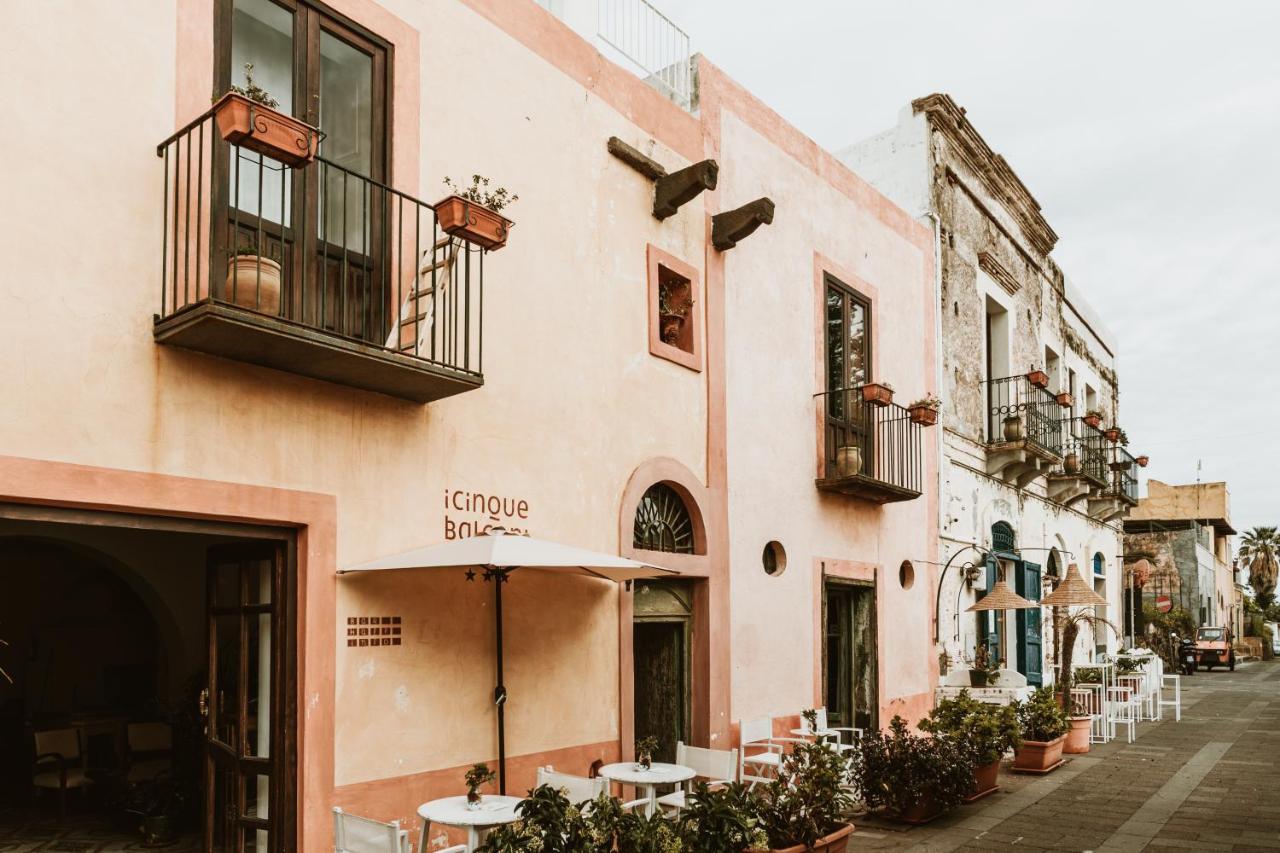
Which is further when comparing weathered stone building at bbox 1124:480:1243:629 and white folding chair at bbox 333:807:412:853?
weathered stone building at bbox 1124:480:1243:629

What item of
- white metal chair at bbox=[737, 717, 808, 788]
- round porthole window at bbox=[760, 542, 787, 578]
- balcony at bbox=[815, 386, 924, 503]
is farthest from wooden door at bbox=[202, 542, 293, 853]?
balcony at bbox=[815, 386, 924, 503]

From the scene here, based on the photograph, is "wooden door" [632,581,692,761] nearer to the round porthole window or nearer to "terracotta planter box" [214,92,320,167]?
the round porthole window

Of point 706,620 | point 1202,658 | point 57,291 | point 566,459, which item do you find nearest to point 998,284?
point 706,620

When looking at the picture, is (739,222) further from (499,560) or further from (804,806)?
(804,806)

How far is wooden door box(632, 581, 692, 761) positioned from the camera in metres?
9.67

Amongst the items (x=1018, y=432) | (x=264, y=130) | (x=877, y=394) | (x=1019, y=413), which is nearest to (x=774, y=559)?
(x=877, y=394)

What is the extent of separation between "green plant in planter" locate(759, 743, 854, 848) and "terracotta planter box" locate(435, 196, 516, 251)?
3.90 metres

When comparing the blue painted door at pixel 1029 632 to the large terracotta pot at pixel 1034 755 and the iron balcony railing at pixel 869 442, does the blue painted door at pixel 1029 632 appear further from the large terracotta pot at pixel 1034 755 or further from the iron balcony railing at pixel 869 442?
the large terracotta pot at pixel 1034 755

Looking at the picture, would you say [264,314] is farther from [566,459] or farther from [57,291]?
[566,459]

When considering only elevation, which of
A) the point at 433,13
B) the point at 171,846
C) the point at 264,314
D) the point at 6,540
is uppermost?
the point at 433,13

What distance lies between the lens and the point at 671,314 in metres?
9.96

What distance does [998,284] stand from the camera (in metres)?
17.2

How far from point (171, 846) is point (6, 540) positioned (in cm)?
455

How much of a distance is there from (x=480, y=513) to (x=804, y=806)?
2.92 meters
